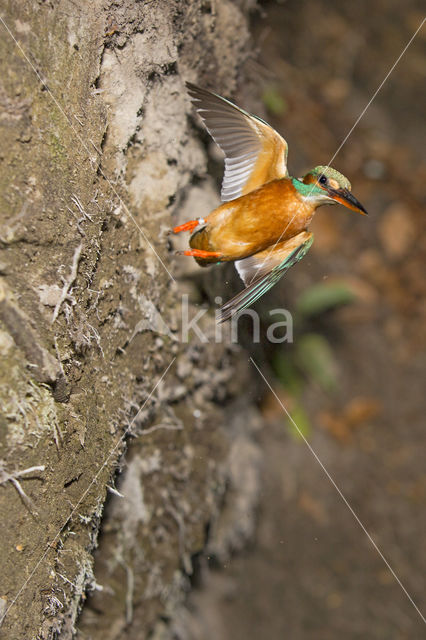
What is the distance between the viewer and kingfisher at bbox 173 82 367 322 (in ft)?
5.15


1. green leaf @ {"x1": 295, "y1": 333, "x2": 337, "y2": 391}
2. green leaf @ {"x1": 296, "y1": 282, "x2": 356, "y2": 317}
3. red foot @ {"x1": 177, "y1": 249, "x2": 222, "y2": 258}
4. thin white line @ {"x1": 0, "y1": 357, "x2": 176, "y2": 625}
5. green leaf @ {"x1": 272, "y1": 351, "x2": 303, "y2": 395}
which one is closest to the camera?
thin white line @ {"x1": 0, "y1": 357, "x2": 176, "y2": 625}

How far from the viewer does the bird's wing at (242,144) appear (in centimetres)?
156

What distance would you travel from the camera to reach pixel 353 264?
11.7ft

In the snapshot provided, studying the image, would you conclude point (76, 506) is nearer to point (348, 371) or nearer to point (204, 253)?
point (204, 253)

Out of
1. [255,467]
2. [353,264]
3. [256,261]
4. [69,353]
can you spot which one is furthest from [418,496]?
[69,353]

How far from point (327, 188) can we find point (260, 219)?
22 cm

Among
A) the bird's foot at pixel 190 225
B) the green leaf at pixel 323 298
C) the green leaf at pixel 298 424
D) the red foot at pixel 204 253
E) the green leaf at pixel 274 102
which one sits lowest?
the green leaf at pixel 298 424

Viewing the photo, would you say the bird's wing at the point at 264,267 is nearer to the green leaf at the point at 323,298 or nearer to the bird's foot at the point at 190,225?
the bird's foot at the point at 190,225

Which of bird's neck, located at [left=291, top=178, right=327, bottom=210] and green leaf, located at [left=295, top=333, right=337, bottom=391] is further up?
bird's neck, located at [left=291, top=178, right=327, bottom=210]

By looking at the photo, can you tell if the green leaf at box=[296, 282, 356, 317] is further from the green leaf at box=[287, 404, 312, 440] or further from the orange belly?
the orange belly

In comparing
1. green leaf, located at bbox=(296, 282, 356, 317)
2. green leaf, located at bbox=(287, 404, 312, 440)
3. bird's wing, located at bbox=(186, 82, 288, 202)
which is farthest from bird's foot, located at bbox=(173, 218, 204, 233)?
green leaf, located at bbox=(287, 404, 312, 440)

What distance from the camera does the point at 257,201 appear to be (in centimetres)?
160

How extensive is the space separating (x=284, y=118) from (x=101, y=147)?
2.03m

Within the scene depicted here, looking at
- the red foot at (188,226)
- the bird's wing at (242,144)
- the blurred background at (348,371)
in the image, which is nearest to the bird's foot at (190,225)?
the red foot at (188,226)
